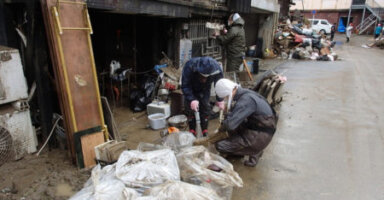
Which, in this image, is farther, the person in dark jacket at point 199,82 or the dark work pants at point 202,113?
the dark work pants at point 202,113

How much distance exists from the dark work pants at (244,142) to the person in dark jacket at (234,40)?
4.91 metres

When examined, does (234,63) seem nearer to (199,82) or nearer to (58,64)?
(199,82)

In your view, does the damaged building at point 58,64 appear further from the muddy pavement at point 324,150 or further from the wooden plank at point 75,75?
the muddy pavement at point 324,150

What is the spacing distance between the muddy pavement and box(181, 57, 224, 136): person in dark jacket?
1174 mm

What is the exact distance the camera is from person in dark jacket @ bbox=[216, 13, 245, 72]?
7969 millimetres

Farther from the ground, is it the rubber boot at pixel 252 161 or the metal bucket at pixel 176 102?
the metal bucket at pixel 176 102

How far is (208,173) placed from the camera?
2729 mm

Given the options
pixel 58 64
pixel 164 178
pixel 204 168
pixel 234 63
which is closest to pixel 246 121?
pixel 204 168

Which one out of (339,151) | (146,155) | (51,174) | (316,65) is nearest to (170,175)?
(146,155)

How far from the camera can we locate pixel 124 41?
748cm

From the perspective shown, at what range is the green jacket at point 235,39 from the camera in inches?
314

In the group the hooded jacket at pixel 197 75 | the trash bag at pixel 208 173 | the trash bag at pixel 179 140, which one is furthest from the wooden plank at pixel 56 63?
the hooded jacket at pixel 197 75

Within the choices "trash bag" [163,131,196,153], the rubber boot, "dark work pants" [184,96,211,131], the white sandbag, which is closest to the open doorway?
"dark work pants" [184,96,211,131]

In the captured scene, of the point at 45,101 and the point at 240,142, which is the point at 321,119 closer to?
the point at 240,142
